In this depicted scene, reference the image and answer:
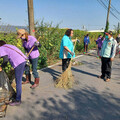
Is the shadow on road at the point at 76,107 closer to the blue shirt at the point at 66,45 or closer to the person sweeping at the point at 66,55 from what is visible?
the person sweeping at the point at 66,55

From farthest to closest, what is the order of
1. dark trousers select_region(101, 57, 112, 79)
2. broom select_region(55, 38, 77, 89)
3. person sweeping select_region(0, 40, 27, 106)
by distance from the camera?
dark trousers select_region(101, 57, 112, 79), broom select_region(55, 38, 77, 89), person sweeping select_region(0, 40, 27, 106)

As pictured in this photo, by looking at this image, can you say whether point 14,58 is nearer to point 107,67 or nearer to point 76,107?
point 76,107

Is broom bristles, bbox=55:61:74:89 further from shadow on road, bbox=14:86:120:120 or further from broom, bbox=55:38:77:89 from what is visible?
shadow on road, bbox=14:86:120:120

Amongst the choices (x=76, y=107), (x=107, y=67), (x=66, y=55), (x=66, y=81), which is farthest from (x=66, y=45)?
(x=76, y=107)

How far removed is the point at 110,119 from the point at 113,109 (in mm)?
392

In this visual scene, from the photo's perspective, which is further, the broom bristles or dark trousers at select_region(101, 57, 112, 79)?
dark trousers at select_region(101, 57, 112, 79)

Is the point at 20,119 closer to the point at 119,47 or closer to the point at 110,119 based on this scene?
the point at 110,119

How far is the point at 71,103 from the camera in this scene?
3.10 meters

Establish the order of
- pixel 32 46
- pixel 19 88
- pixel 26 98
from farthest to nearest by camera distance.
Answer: pixel 32 46, pixel 26 98, pixel 19 88

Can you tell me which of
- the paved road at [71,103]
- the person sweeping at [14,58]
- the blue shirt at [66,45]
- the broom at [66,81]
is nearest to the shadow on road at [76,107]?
the paved road at [71,103]

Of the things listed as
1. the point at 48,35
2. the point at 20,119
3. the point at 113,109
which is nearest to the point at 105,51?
the point at 113,109

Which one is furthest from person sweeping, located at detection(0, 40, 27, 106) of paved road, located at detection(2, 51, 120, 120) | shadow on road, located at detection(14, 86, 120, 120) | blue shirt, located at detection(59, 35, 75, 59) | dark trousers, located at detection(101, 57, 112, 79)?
dark trousers, located at detection(101, 57, 112, 79)

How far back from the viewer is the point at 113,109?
9.36ft

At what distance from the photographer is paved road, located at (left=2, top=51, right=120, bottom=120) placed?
264 centimetres
